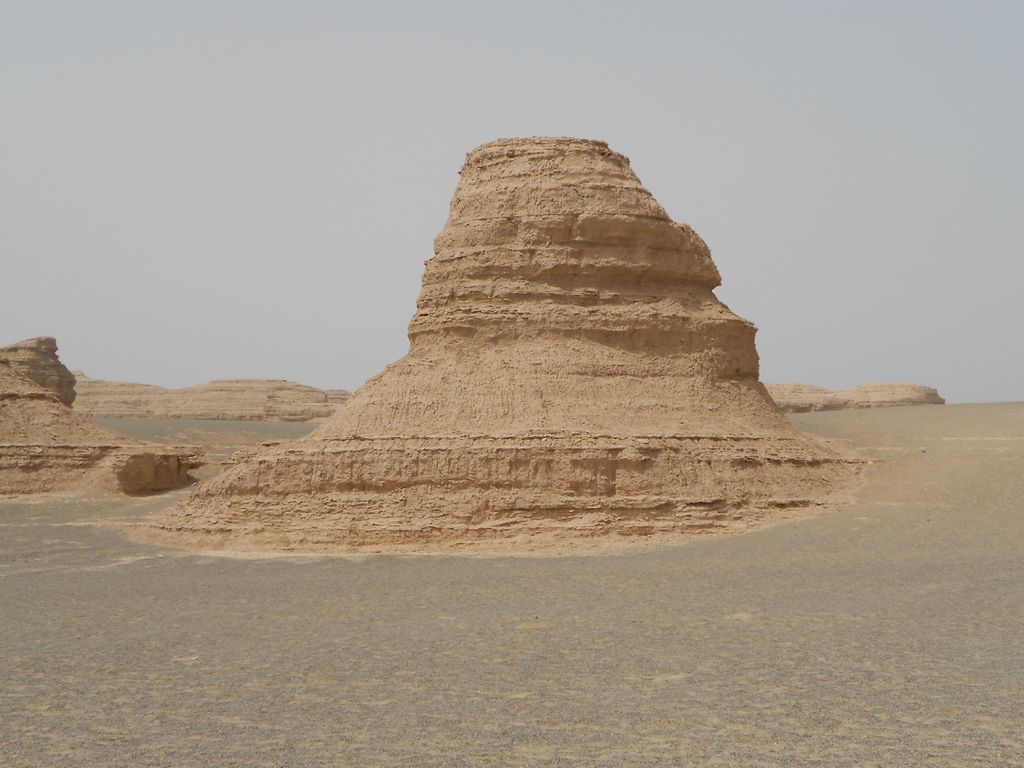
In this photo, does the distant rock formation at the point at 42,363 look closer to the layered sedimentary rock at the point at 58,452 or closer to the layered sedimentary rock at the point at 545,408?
the layered sedimentary rock at the point at 58,452

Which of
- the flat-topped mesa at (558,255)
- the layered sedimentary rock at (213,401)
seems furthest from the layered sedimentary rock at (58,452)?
the layered sedimentary rock at (213,401)

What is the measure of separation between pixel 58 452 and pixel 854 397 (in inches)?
1634

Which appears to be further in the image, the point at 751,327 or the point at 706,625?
the point at 751,327

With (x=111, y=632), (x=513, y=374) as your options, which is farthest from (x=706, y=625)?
(x=513, y=374)

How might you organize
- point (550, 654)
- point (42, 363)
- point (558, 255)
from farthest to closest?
1. point (42, 363)
2. point (558, 255)
3. point (550, 654)

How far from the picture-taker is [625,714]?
9.73 m

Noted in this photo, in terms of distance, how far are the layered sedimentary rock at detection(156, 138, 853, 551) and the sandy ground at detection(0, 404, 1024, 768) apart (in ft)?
5.19

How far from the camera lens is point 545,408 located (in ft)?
74.5

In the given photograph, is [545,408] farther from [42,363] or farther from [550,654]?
[42,363]

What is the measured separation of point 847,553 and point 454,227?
12.1 meters

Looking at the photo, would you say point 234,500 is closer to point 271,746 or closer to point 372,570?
point 372,570

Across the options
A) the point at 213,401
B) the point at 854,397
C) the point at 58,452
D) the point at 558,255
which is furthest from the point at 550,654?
the point at 213,401

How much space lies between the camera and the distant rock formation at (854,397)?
191ft

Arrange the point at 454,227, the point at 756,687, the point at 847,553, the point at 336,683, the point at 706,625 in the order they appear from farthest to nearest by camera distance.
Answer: the point at 454,227 < the point at 847,553 < the point at 706,625 < the point at 336,683 < the point at 756,687
